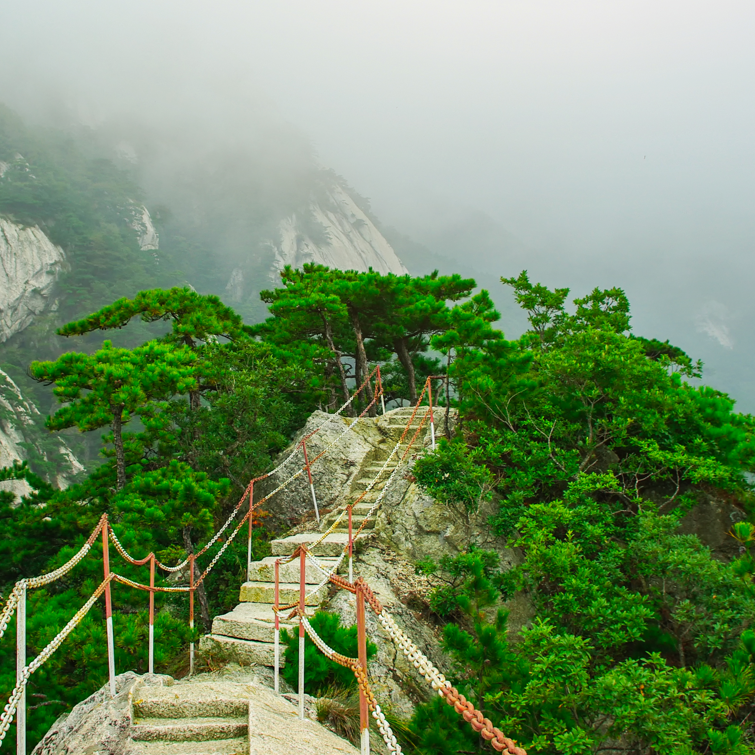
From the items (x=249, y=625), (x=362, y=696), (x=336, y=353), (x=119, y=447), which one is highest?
(x=336, y=353)

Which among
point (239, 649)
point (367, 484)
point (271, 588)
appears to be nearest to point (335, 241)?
point (367, 484)

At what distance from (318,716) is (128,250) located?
5776 centimetres

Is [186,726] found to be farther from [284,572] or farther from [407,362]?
[407,362]

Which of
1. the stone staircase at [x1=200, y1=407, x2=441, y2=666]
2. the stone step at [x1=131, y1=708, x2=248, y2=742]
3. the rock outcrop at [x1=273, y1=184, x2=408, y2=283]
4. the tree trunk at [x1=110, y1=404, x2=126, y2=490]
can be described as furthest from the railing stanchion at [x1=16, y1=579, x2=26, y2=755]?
the rock outcrop at [x1=273, y1=184, x2=408, y2=283]

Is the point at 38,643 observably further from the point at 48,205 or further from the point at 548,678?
the point at 48,205

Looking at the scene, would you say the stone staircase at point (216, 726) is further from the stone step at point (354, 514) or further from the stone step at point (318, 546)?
the stone step at point (354, 514)

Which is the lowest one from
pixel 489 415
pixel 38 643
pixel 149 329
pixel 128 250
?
pixel 38 643

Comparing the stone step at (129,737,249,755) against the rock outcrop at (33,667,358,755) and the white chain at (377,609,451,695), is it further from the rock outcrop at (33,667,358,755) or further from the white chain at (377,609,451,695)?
the white chain at (377,609,451,695)

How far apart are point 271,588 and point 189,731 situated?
277 cm

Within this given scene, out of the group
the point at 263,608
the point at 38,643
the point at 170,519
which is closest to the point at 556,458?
the point at 263,608

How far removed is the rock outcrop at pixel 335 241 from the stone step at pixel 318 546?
5001cm

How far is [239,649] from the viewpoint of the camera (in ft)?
16.1

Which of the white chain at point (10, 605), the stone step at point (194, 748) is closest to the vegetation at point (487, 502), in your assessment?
the stone step at point (194, 748)

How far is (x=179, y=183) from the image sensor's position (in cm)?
7106
